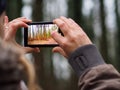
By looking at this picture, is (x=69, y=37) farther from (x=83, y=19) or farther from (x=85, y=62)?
(x=83, y=19)

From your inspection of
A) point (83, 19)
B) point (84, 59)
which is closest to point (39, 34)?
point (84, 59)

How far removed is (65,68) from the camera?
1894cm

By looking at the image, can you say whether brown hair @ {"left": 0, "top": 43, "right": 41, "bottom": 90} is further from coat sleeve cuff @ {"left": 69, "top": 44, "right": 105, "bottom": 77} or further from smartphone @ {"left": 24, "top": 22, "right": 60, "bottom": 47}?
smartphone @ {"left": 24, "top": 22, "right": 60, "bottom": 47}

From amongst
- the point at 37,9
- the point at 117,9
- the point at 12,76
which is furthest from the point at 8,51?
the point at 117,9

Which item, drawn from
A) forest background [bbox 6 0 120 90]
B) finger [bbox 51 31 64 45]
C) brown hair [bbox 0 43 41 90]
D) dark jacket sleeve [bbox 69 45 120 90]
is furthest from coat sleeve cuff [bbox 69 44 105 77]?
forest background [bbox 6 0 120 90]

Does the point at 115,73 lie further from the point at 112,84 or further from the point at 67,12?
the point at 67,12

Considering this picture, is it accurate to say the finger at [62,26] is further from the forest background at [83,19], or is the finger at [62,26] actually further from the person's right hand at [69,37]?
the forest background at [83,19]

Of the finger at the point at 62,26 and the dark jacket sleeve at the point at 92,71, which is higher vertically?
the finger at the point at 62,26

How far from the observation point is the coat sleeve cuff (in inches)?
56.9

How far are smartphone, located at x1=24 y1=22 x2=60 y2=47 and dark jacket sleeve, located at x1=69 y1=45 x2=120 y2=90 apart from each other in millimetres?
337

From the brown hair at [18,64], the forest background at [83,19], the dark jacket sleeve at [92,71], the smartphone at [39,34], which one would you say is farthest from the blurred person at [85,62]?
the forest background at [83,19]

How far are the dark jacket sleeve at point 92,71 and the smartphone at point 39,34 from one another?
34cm

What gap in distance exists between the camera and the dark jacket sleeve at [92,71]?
1.38 meters

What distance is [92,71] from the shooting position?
55.0 inches
